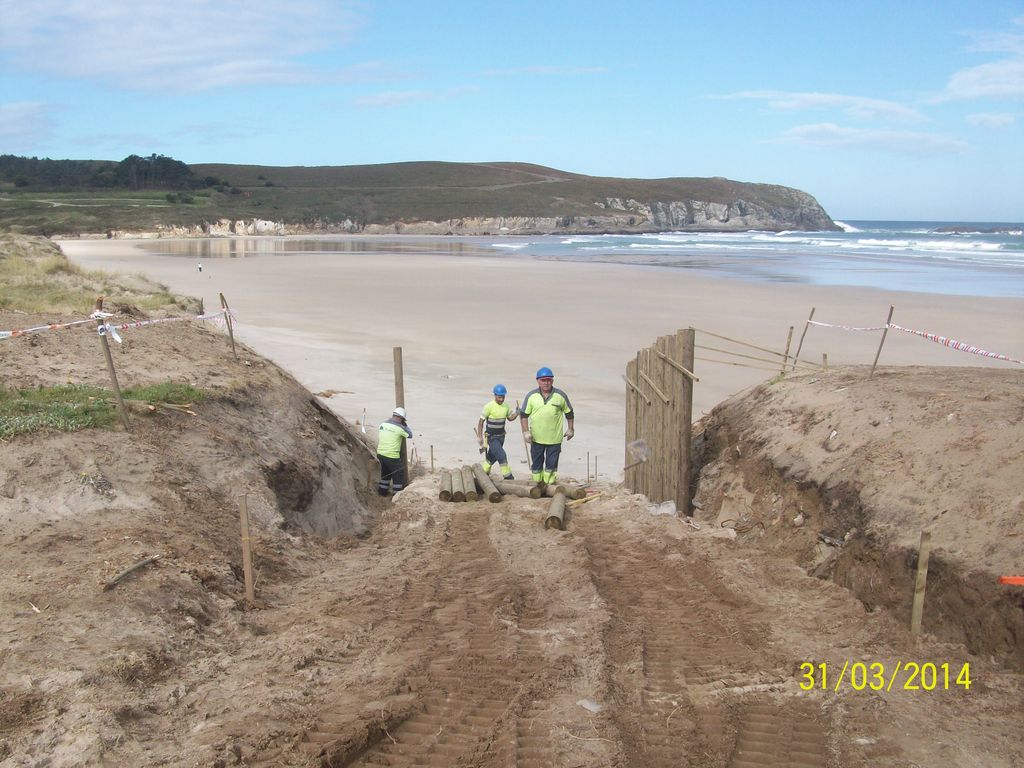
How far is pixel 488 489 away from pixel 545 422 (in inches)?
45.7

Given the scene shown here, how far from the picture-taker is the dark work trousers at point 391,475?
11.9 m

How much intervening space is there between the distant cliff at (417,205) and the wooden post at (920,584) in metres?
80.2

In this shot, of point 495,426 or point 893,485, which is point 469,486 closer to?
point 495,426

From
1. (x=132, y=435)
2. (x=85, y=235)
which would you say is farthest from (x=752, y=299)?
(x=85, y=235)

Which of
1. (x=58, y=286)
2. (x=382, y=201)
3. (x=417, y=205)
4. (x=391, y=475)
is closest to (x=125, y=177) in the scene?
(x=382, y=201)

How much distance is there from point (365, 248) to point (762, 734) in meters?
68.7

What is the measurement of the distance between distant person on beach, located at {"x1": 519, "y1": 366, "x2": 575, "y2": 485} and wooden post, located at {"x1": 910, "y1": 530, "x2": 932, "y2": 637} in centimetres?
546

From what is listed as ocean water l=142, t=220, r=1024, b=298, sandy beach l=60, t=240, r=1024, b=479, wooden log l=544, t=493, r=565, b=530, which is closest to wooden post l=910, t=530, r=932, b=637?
wooden log l=544, t=493, r=565, b=530

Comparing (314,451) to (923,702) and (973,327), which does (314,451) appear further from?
(973,327)

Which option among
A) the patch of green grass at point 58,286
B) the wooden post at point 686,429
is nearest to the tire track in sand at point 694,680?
the wooden post at point 686,429

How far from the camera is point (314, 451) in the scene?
1088cm

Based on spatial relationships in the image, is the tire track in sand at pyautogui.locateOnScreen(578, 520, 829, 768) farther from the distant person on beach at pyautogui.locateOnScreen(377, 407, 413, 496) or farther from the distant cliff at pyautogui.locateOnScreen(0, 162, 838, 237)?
the distant cliff at pyautogui.locateOnScreen(0, 162, 838, 237)

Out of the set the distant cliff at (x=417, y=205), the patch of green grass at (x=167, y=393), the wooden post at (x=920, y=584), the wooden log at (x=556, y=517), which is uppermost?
the distant cliff at (x=417, y=205)

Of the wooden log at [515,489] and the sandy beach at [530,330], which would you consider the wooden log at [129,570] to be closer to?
the wooden log at [515,489]
